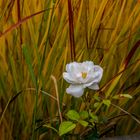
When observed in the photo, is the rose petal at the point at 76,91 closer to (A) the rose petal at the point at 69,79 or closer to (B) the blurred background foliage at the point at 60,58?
(A) the rose petal at the point at 69,79

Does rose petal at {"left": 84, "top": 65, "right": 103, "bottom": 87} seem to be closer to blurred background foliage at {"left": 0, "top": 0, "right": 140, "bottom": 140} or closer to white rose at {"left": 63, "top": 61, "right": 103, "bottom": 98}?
white rose at {"left": 63, "top": 61, "right": 103, "bottom": 98}

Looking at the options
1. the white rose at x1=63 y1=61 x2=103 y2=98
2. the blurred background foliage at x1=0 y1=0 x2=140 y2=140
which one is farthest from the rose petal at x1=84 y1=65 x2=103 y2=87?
the blurred background foliage at x1=0 y1=0 x2=140 y2=140

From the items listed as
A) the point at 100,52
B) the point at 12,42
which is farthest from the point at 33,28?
the point at 100,52

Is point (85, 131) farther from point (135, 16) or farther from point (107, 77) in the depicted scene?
point (135, 16)

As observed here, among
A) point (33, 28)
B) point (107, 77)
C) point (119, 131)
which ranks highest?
point (33, 28)

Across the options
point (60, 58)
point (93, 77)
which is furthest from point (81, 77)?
point (60, 58)

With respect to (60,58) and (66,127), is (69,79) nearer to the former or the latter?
(66,127)

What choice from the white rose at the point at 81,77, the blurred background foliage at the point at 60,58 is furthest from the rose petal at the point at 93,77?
the blurred background foliage at the point at 60,58
